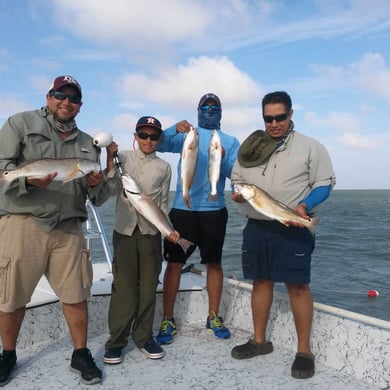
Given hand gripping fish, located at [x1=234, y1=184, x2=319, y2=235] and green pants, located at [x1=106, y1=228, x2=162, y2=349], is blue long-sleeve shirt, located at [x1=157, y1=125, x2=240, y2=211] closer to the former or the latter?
green pants, located at [x1=106, y1=228, x2=162, y2=349]

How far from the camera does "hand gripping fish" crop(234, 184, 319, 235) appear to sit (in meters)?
3.72

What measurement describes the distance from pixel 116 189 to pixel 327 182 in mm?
1934

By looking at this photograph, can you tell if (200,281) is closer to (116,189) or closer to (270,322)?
(270,322)

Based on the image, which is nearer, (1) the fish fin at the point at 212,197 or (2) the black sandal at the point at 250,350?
(2) the black sandal at the point at 250,350

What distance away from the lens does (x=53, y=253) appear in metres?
→ 3.79

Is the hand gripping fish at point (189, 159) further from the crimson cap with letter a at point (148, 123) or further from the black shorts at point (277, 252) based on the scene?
the black shorts at point (277, 252)

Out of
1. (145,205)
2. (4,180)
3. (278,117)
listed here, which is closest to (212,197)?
(145,205)

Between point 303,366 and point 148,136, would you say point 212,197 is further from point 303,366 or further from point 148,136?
point 303,366

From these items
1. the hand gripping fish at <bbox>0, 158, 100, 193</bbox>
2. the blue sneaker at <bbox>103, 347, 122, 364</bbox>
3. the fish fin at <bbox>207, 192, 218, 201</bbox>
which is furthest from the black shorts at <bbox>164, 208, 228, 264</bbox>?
the hand gripping fish at <bbox>0, 158, 100, 193</bbox>

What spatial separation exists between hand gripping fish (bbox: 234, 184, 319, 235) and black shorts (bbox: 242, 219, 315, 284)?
0.75 feet

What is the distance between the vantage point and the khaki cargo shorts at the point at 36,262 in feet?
11.7

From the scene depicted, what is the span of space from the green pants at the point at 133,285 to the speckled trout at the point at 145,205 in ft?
1.03

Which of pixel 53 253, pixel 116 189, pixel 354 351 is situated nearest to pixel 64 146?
pixel 116 189

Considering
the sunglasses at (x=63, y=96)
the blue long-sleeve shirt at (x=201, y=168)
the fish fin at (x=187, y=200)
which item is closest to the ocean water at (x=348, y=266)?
the blue long-sleeve shirt at (x=201, y=168)
